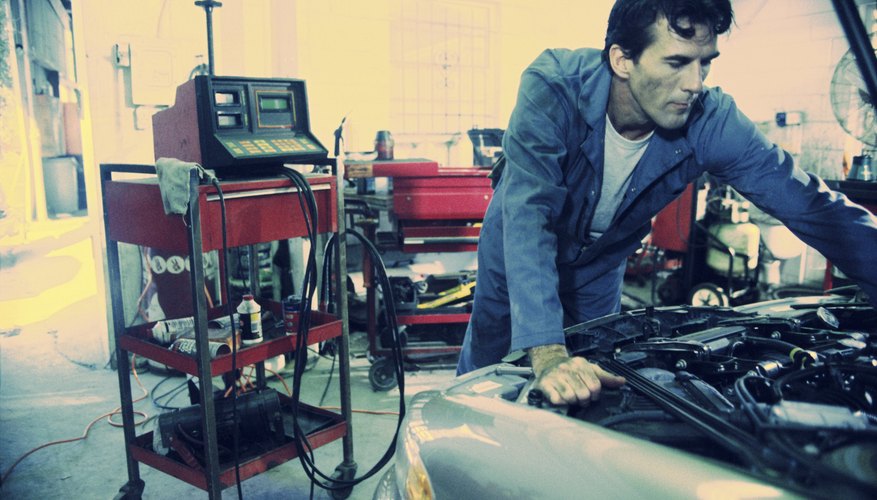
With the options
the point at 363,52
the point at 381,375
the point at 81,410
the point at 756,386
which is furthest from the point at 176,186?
the point at 363,52

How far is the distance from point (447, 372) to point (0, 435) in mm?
2098

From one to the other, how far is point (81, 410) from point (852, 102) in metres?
4.15

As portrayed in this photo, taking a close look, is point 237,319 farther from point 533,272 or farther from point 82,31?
point 82,31

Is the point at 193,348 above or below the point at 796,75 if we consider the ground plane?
below

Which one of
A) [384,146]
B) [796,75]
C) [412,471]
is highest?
[796,75]

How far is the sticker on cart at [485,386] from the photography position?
44.6 inches

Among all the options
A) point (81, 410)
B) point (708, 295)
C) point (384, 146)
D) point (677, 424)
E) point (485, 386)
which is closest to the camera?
point (677, 424)

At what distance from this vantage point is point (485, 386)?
1.16m

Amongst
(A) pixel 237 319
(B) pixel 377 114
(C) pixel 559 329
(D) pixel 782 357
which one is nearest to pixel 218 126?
(A) pixel 237 319

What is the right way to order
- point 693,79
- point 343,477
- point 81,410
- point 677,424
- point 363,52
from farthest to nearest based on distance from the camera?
point 363,52 < point 81,410 < point 343,477 < point 693,79 < point 677,424

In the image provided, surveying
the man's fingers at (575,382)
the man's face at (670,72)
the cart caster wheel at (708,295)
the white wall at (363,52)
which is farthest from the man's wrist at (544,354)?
the cart caster wheel at (708,295)

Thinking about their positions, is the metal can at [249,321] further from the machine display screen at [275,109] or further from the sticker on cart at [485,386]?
the sticker on cart at [485,386]

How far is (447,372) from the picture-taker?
346 cm

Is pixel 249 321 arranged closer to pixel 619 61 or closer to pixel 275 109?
pixel 275 109
